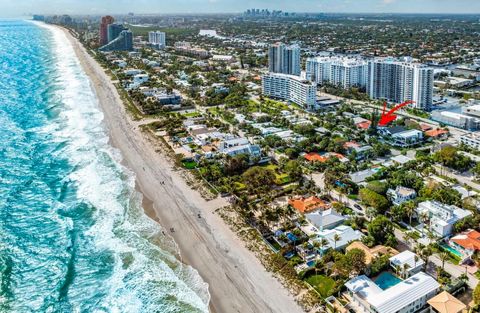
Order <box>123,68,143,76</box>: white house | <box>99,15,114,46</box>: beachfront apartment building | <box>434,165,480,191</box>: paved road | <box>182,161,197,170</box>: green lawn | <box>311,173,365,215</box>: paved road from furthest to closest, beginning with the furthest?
<box>99,15,114,46</box>: beachfront apartment building → <box>123,68,143,76</box>: white house → <box>182,161,197,170</box>: green lawn → <box>434,165,480,191</box>: paved road → <box>311,173,365,215</box>: paved road

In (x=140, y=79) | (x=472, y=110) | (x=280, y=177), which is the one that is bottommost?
(x=280, y=177)

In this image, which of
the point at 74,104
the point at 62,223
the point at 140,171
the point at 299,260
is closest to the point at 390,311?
the point at 299,260

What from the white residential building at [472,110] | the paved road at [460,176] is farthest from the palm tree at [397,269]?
the white residential building at [472,110]

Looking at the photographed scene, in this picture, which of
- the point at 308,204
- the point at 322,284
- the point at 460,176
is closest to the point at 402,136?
the point at 460,176

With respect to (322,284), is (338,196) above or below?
above

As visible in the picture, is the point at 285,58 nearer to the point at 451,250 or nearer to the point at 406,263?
the point at 451,250

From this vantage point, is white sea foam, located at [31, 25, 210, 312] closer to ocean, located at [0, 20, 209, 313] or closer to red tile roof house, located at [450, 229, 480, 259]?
ocean, located at [0, 20, 209, 313]

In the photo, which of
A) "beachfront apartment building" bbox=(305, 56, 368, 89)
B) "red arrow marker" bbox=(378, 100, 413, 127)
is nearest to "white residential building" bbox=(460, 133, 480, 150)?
"red arrow marker" bbox=(378, 100, 413, 127)
